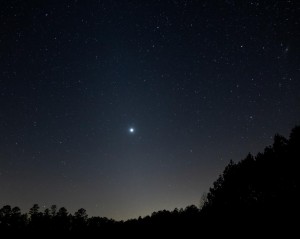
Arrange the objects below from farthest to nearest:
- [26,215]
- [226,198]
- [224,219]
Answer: [26,215] < [226,198] < [224,219]

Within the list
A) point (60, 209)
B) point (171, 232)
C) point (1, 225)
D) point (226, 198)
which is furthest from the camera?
point (60, 209)

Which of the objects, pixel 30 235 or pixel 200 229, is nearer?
pixel 200 229

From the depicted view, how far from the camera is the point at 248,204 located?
33.4m

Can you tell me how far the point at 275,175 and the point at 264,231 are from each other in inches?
948

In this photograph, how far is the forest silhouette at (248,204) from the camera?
2555cm

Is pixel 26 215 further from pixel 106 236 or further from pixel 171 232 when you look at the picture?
pixel 171 232

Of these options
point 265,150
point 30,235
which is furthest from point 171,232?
point 30,235

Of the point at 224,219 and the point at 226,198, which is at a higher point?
the point at 226,198

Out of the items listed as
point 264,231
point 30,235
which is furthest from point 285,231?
point 30,235

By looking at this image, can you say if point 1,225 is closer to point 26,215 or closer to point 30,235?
point 26,215

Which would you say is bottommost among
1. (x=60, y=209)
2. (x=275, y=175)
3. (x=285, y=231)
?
(x=285, y=231)

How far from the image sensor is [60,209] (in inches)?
3986

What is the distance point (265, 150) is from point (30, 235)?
54700 mm

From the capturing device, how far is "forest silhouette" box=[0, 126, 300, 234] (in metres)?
25.5
